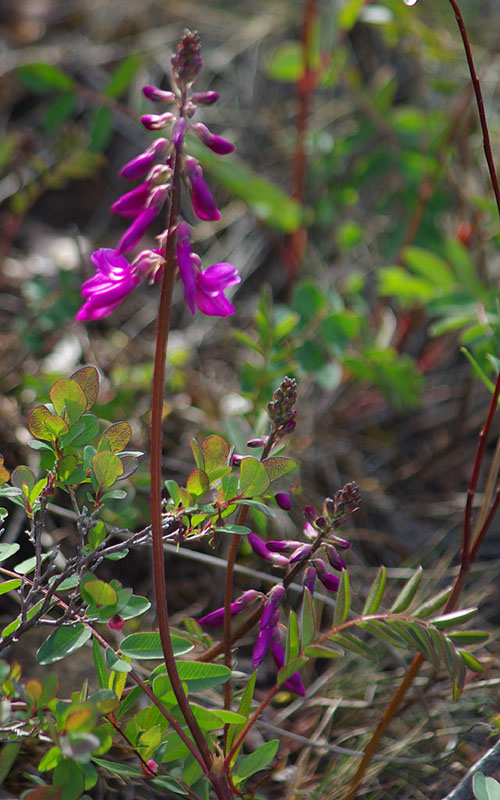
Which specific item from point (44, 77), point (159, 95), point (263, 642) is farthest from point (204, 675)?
point (44, 77)

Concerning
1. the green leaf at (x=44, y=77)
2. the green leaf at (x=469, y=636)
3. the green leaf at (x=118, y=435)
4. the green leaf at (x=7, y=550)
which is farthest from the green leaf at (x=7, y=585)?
the green leaf at (x=44, y=77)

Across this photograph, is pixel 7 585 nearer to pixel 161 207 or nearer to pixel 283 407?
pixel 283 407

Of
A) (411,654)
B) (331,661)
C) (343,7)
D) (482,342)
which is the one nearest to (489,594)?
(411,654)

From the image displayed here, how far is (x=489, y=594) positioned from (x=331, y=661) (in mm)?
506

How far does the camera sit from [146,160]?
1242 mm

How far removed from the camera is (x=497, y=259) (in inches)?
118

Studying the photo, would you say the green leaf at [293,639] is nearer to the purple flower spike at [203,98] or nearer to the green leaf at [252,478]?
the green leaf at [252,478]

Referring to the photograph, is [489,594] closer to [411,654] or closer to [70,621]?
[411,654]

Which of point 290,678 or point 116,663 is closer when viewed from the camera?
point 116,663

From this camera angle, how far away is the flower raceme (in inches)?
46.9

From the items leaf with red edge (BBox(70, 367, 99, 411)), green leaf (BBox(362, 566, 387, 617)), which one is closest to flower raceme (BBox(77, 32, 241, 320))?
leaf with red edge (BBox(70, 367, 99, 411))

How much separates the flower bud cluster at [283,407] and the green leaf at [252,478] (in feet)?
0.26

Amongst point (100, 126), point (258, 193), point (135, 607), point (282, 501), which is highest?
point (100, 126)

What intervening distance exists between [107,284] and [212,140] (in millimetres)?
301
